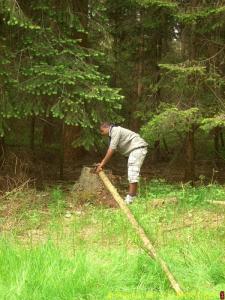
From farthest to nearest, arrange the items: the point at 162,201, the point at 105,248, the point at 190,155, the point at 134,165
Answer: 1. the point at 190,155
2. the point at 134,165
3. the point at 162,201
4. the point at 105,248

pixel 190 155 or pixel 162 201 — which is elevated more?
pixel 190 155

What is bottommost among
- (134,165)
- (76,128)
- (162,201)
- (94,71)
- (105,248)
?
(105,248)

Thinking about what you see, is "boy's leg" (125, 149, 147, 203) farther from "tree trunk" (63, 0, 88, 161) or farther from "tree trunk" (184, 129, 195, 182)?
"tree trunk" (63, 0, 88, 161)

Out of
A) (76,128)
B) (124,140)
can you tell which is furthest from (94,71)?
(76,128)

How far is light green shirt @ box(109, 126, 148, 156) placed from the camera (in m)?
10.1

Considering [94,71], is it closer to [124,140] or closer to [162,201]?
[124,140]

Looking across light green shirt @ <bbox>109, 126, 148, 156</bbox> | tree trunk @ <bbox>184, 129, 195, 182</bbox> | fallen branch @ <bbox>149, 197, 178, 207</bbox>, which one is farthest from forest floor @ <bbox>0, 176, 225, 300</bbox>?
tree trunk @ <bbox>184, 129, 195, 182</bbox>

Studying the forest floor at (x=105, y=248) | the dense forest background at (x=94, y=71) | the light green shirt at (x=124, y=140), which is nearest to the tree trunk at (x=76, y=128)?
the dense forest background at (x=94, y=71)

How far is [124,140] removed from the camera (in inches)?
409

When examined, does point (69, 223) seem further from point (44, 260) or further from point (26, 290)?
point (26, 290)

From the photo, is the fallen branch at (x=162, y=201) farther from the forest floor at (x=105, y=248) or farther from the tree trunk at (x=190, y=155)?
the tree trunk at (x=190, y=155)

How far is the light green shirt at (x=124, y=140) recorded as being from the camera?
1008cm

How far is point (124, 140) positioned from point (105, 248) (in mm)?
3939

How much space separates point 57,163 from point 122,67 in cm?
492
